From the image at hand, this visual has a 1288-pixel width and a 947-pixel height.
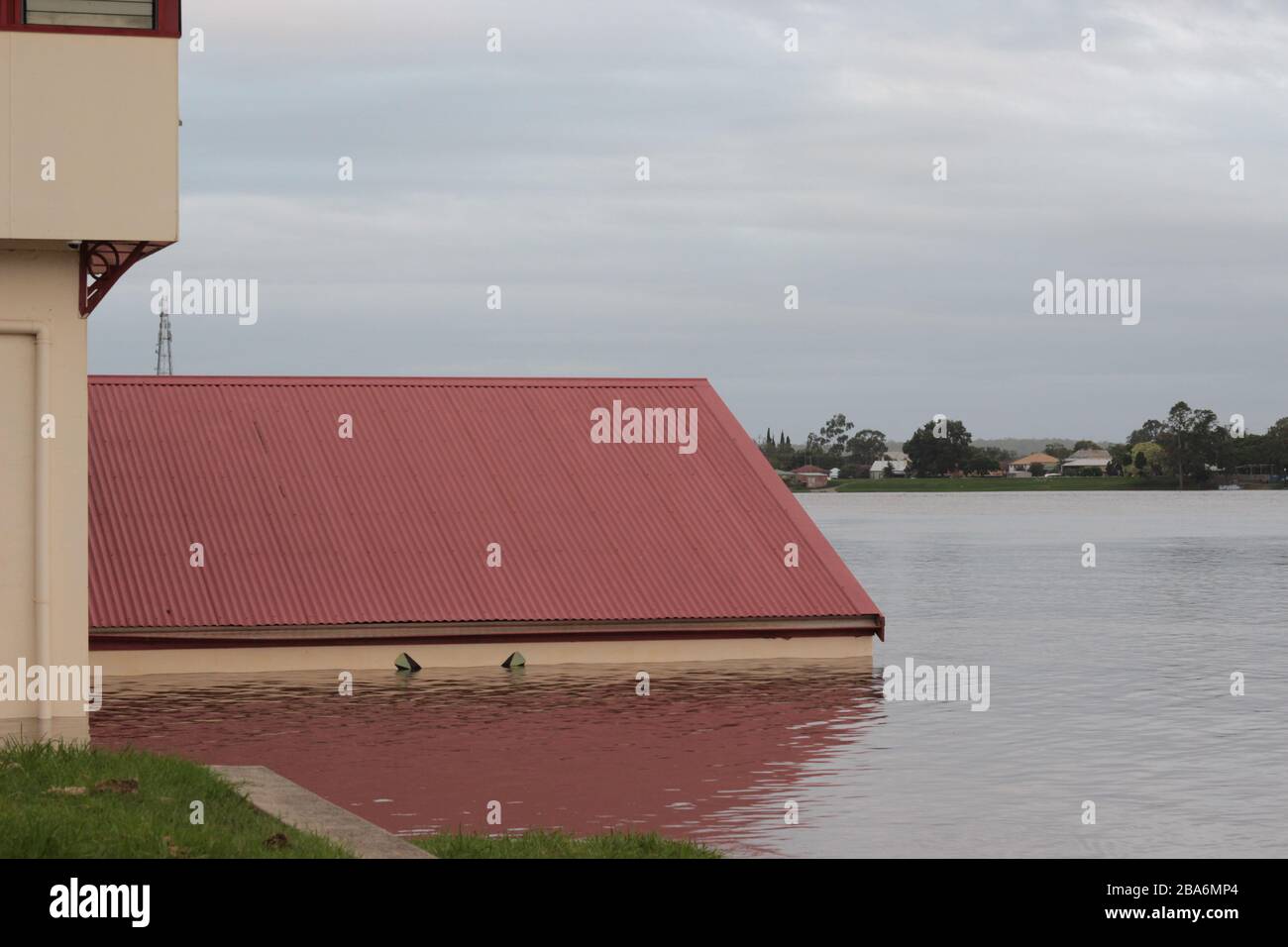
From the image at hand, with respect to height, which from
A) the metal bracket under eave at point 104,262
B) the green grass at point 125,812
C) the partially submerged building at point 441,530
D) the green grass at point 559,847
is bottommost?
the green grass at point 559,847

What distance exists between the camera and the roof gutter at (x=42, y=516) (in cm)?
1606

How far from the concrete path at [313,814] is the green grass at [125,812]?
194mm

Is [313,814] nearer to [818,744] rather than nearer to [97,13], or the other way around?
[818,744]

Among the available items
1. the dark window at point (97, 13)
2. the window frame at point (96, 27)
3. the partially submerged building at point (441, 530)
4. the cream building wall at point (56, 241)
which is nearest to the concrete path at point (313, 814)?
the cream building wall at point (56, 241)

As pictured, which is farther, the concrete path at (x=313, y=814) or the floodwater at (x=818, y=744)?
the floodwater at (x=818, y=744)

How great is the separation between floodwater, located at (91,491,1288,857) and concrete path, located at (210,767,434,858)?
0.77m

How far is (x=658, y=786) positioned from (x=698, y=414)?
14815 millimetres

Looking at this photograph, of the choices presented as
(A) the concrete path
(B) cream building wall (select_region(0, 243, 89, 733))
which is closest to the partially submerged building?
(B) cream building wall (select_region(0, 243, 89, 733))

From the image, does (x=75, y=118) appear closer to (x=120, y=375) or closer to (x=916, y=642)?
(x=120, y=375)

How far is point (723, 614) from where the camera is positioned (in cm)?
2517

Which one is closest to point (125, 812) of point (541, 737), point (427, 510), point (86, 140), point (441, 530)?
point (86, 140)

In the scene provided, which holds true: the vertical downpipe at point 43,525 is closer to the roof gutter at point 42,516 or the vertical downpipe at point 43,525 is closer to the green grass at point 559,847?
the roof gutter at point 42,516
